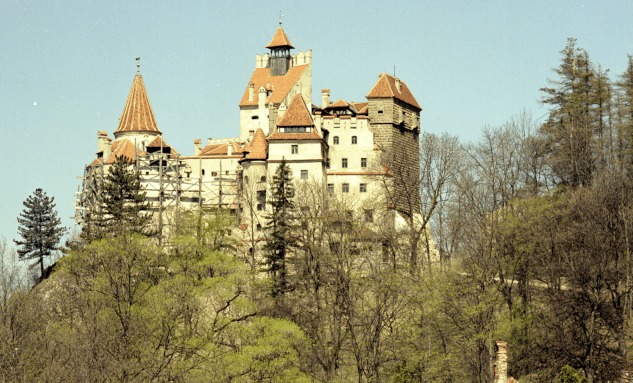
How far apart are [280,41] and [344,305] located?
159 ft

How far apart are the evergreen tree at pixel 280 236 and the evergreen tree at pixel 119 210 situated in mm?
8637

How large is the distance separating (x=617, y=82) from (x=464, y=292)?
92.9ft

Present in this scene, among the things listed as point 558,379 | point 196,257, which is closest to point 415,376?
point 558,379

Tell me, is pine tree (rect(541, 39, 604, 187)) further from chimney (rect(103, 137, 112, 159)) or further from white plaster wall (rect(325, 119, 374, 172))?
chimney (rect(103, 137, 112, 159))

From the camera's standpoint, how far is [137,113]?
3009 inches

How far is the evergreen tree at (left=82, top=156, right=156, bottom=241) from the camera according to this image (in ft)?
175

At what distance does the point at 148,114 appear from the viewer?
252ft

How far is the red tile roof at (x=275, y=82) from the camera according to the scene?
75000 mm

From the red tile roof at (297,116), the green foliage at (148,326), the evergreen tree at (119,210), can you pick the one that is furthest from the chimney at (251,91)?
the green foliage at (148,326)

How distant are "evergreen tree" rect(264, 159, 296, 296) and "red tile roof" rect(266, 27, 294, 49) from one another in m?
29.6

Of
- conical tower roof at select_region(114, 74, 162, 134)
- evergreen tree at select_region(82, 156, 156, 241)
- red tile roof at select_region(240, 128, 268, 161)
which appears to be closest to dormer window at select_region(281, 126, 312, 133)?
red tile roof at select_region(240, 128, 268, 161)

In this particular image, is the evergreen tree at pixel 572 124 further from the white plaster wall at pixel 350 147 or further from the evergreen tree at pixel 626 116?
Result: the white plaster wall at pixel 350 147

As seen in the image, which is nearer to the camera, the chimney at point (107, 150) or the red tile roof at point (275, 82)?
the chimney at point (107, 150)

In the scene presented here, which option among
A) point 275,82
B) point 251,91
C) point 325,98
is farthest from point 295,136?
point 251,91
